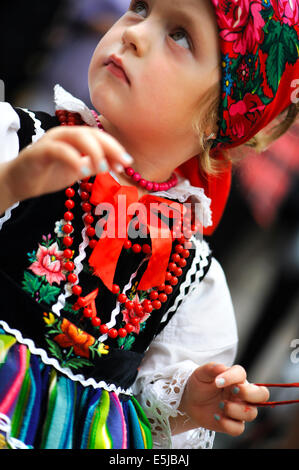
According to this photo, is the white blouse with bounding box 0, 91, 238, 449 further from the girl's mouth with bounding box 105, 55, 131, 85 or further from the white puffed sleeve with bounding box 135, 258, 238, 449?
the girl's mouth with bounding box 105, 55, 131, 85

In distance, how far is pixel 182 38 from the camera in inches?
29.5

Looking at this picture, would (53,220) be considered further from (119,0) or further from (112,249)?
(119,0)

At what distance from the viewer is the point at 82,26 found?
1596mm

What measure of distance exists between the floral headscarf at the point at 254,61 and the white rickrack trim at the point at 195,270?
19 cm

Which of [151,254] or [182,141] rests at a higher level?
[182,141]

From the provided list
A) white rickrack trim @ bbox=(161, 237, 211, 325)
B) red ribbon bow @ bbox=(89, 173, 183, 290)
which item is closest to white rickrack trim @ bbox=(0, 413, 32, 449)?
red ribbon bow @ bbox=(89, 173, 183, 290)

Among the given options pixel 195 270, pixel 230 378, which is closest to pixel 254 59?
pixel 195 270

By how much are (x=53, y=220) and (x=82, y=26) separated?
41.2 inches

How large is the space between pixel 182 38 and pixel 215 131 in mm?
152

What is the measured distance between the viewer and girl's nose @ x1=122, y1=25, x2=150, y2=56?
72 centimetres

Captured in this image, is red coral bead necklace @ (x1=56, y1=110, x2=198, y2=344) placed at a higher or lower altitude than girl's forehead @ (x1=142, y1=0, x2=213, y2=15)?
lower

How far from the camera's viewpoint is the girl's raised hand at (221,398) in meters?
0.74

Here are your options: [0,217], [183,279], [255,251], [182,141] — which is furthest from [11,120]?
[255,251]

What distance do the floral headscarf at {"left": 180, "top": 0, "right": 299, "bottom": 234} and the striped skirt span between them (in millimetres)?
431
